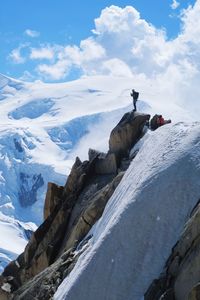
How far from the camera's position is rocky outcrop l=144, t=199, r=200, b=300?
19.0m

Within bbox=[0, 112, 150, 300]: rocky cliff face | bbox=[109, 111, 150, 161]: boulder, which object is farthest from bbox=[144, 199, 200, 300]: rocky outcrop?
bbox=[109, 111, 150, 161]: boulder

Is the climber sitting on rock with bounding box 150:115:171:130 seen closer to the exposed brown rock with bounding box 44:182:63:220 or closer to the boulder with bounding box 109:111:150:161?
the boulder with bounding box 109:111:150:161

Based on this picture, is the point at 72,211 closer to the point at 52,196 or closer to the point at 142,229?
the point at 52,196

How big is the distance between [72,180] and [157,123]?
6331mm

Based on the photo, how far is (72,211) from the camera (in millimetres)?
37594

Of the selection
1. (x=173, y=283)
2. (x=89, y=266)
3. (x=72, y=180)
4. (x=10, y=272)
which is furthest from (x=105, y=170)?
(x=173, y=283)

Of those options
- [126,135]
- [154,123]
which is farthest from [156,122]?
[126,135]

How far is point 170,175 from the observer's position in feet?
83.9

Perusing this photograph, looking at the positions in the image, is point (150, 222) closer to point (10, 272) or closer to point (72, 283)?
point (72, 283)

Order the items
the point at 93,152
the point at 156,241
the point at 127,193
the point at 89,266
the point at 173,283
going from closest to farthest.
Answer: the point at 173,283, the point at 156,241, the point at 89,266, the point at 127,193, the point at 93,152

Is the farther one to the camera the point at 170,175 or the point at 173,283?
the point at 170,175

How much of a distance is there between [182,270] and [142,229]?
490 cm

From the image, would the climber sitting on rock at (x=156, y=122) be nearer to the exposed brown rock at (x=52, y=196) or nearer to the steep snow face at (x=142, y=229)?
the exposed brown rock at (x=52, y=196)

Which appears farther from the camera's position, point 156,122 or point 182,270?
point 156,122
